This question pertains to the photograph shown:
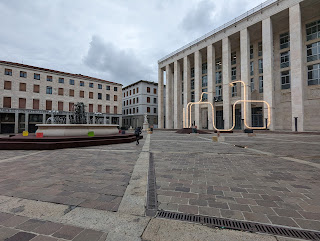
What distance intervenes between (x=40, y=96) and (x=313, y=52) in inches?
1905

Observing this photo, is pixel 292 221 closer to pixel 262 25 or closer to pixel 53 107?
pixel 262 25

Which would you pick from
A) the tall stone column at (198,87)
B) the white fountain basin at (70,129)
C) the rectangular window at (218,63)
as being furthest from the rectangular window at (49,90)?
the rectangular window at (218,63)

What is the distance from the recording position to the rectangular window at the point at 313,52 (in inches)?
918

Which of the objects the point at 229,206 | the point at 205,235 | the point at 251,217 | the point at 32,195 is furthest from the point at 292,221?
the point at 32,195

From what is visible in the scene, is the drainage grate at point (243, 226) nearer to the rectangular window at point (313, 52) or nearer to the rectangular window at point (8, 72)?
the rectangular window at point (313, 52)

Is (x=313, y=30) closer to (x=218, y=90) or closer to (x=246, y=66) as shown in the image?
(x=246, y=66)

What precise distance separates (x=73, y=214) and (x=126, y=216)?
828 mm

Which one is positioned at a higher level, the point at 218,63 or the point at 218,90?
the point at 218,63

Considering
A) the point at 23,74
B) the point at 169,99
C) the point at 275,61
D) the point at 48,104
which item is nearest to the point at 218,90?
the point at 275,61

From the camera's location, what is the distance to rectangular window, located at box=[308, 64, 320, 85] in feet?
75.6

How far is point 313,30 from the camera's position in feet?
79.0

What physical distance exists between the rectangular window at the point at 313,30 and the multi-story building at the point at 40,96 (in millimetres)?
37126

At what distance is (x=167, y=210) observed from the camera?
259 cm

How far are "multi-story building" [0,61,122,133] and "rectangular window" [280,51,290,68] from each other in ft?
110
